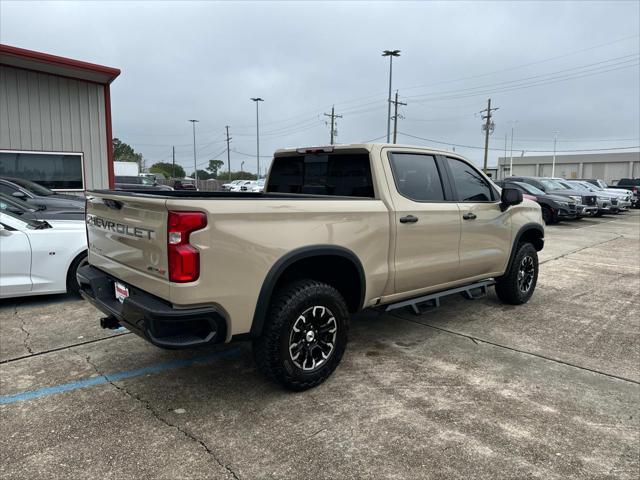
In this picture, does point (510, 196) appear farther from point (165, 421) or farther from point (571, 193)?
point (571, 193)

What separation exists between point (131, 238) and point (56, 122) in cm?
1074

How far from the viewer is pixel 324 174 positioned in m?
4.51

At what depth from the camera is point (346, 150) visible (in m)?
4.23

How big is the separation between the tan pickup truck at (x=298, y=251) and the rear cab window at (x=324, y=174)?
1 cm

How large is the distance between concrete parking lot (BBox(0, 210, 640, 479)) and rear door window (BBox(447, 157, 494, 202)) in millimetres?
1415

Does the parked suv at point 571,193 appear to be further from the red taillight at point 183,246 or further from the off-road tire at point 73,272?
the red taillight at point 183,246

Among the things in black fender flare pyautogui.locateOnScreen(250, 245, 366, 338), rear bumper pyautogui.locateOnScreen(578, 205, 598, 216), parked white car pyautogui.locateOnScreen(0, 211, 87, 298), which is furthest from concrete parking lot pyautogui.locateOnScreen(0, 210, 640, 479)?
rear bumper pyautogui.locateOnScreen(578, 205, 598, 216)

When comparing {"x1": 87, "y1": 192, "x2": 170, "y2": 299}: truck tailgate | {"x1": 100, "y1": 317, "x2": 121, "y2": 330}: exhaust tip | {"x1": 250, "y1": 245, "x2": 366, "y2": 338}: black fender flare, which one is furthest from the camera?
{"x1": 100, "y1": 317, "x2": 121, "y2": 330}: exhaust tip

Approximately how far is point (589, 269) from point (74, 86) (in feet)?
41.2

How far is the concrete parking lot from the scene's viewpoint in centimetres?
270

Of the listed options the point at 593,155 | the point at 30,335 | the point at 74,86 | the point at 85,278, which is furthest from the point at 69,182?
the point at 593,155

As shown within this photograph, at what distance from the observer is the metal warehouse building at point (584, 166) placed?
76438mm

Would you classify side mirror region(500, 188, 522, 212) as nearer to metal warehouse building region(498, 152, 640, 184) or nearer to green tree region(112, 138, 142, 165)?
metal warehouse building region(498, 152, 640, 184)

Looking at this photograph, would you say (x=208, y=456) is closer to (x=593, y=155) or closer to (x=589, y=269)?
(x=589, y=269)
